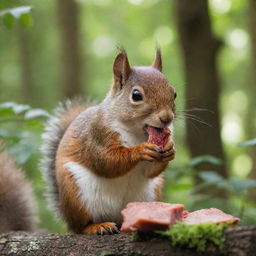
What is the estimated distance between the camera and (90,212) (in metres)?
2.56

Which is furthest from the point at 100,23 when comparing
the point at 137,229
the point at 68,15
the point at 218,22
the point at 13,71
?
the point at 137,229

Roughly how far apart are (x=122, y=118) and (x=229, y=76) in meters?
10.3

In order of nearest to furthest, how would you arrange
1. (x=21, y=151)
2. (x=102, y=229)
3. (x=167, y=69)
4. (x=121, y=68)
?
(x=102, y=229) < (x=121, y=68) < (x=21, y=151) < (x=167, y=69)

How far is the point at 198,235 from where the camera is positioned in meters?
1.81

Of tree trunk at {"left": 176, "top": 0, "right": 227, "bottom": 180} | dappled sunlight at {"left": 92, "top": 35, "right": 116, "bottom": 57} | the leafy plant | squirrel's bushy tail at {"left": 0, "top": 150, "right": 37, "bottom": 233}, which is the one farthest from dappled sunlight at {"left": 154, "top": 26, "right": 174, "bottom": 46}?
squirrel's bushy tail at {"left": 0, "top": 150, "right": 37, "bottom": 233}

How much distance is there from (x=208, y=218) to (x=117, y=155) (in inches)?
25.3

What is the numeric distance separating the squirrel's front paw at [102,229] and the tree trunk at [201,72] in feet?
8.67

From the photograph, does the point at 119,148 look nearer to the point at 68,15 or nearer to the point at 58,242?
the point at 58,242

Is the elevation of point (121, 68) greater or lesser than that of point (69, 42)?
lesser

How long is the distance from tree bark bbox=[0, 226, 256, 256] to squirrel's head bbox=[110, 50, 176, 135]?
0.62m

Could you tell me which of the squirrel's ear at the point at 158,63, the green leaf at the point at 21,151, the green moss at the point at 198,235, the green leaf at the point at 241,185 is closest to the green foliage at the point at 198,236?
the green moss at the point at 198,235

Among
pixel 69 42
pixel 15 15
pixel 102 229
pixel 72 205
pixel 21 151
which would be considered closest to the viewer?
pixel 102 229

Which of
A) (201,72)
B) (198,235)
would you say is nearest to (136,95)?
(198,235)

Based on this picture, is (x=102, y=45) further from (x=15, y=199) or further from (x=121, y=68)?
(x=121, y=68)
